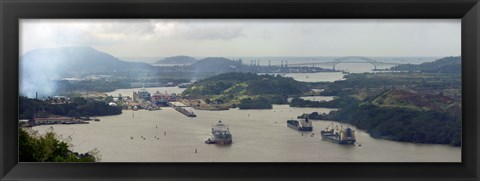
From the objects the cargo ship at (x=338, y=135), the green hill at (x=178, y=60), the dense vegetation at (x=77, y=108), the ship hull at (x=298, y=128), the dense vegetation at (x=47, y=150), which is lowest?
the dense vegetation at (x=47, y=150)

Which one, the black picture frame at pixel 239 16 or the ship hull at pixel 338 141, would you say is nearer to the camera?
the black picture frame at pixel 239 16

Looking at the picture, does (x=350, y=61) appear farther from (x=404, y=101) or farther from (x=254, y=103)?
(x=254, y=103)

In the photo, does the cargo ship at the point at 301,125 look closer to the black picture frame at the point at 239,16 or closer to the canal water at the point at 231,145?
the canal water at the point at 231,145

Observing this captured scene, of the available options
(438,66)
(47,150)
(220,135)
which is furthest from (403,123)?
(47,150)

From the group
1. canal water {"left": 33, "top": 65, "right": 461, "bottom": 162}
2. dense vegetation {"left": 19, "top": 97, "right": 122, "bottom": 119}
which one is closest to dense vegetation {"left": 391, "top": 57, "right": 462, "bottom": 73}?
canal water {"left": 33, "top": 65, "right": 461, "bottom": 162}

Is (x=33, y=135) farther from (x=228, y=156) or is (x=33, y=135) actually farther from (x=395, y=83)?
(x=395, y=83)

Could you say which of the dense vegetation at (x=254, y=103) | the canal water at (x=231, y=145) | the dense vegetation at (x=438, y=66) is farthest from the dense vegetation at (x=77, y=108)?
the dense vegetation at (x=438, y=66)
